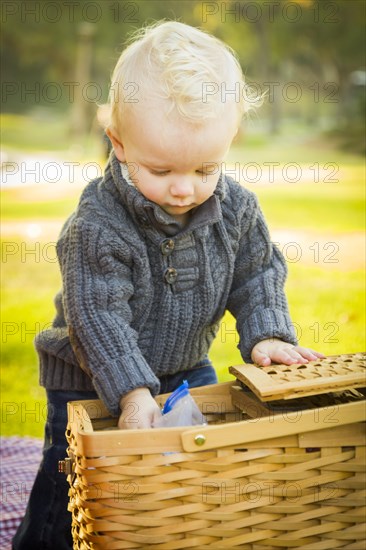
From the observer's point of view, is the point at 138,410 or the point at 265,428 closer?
the point at 265,428

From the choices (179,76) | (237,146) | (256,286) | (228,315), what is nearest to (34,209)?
(228,315)

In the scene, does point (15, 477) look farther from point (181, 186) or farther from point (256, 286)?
point (181, 186)

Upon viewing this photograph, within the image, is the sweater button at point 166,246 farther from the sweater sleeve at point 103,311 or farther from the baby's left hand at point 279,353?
the baby's left hand at point 279,353

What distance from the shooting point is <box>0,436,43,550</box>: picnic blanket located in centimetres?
221

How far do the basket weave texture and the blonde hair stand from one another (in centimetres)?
59

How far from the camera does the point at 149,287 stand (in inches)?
69.1

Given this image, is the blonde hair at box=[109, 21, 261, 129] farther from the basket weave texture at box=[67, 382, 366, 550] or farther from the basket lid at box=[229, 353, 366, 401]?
the basket weave texture at box=[67, 382, 366, 550]

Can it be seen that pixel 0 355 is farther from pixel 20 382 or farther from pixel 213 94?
pixel 213 94

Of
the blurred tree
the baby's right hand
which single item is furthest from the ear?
the blurred tree

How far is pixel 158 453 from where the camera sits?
53.1 inches

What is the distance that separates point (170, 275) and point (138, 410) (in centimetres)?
33

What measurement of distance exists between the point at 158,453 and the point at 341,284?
3103 millimetres

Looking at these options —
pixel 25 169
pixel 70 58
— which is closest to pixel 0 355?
pixel 25 169

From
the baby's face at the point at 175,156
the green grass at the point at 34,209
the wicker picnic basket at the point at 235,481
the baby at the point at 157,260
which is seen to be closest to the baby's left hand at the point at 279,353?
the baby at the point at 157,260
